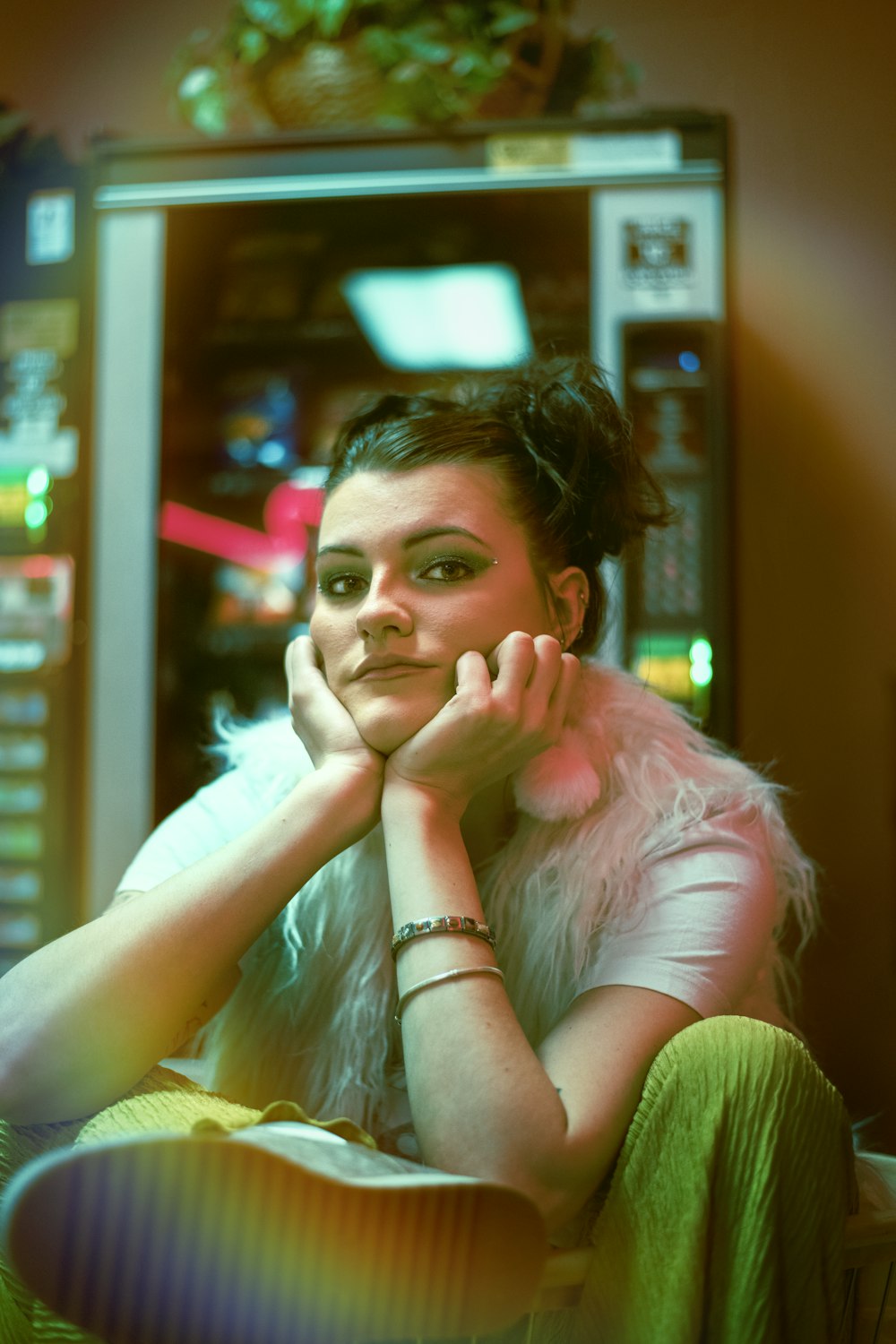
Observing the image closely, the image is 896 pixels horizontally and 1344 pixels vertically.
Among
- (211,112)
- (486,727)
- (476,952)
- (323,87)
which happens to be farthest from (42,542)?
(476,952)

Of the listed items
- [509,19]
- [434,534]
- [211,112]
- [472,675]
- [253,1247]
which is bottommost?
[253,1247]

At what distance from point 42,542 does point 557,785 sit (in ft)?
4.30

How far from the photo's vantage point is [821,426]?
2059 mm

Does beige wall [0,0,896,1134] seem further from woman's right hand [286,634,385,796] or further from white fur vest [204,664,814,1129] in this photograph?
woman's right hand [286,634,385,796]

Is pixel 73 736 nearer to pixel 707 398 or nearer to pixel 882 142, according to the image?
pixel 707 398

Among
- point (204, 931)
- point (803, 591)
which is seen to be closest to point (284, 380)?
point (803, 591)

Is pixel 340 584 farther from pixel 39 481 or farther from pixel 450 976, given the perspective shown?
pixel 39 481

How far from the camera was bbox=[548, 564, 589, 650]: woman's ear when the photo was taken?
1.10 m

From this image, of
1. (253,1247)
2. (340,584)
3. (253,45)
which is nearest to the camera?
(253,1247)

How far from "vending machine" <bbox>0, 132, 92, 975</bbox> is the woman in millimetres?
861

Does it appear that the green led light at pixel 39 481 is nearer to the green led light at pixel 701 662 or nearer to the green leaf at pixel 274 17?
the green leaf at pixel 274 17

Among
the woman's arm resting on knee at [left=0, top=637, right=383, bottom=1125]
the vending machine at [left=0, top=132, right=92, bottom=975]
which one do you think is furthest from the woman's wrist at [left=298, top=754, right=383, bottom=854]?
the vending machine at [left=0, top=132, right=92, bottom=975]

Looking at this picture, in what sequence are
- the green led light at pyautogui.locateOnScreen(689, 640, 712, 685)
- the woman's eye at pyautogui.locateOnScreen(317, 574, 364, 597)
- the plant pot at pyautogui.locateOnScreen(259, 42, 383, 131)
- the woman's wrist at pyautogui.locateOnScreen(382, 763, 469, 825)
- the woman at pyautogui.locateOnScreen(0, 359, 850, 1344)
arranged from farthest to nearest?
1. the plant pot at pyautogui.locateOnScreen(259, 42, 383, 131)
2. the green led light at pyautogui.locateOnScreen(689, 640, 712, 685)
3. the woman's eye at pyautogui.locateOnScreen(317, 574, 364, 597)
4. the woman's wrist at pyautogui.locateOnScreen(382, 763, 469, 825)
5. the woman at pyautogui.locateOnScreen(0, 359, 850, 1344)

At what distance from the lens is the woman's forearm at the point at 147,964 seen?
833 millimetres
